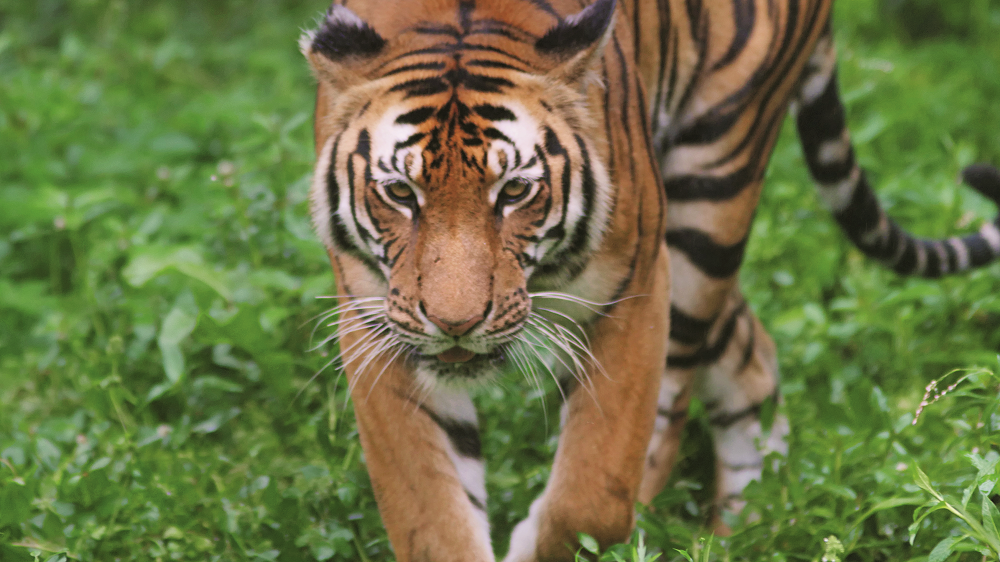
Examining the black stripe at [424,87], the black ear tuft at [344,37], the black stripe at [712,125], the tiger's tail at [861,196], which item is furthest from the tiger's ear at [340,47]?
the tiger's tail at [861,196]

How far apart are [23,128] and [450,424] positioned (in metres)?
2.80

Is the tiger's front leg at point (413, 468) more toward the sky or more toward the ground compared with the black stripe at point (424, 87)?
more toward the ground

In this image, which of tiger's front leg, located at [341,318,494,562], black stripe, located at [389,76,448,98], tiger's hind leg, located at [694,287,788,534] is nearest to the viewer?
black stripe, located at [389,76,448,98]

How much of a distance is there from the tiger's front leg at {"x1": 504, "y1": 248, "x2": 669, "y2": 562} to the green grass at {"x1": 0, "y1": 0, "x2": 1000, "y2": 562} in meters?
0.11

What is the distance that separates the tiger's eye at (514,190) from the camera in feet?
6.45

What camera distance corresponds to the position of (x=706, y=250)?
2.65m

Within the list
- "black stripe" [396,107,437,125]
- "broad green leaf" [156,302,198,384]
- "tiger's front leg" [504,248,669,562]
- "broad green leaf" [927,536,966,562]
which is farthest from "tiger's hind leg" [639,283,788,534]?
"broad green leaf" [156,302,198,384]

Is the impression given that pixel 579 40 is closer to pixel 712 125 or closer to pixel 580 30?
pixel 580 30

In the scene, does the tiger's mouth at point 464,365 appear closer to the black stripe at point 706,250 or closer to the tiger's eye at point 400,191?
the tiger's eye at point 400,191

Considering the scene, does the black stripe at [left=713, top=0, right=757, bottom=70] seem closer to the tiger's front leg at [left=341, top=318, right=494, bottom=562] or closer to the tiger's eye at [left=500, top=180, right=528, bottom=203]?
the tiger's eye at [left=500, top=180, right=528, bottom=203]

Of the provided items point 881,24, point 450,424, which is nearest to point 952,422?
point 450,424

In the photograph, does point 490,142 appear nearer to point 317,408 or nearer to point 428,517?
point 428,517

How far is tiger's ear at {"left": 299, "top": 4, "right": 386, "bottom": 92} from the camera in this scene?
6.63ft

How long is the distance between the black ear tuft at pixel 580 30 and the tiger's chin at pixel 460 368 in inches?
22.3
